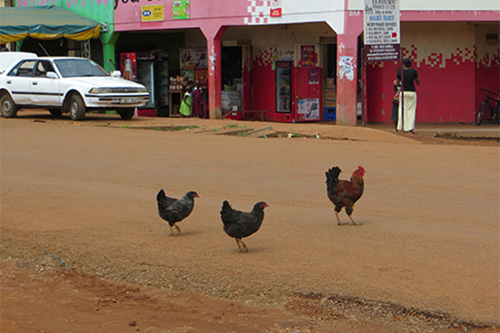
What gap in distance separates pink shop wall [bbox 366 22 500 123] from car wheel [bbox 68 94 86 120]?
27.7 ft

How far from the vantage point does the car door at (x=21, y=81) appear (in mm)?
20672

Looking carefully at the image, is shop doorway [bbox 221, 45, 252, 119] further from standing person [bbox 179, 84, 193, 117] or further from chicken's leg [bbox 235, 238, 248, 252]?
chicken's leg [bbox 235, 238, 248, 252]

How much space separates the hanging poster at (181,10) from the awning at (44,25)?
3.18m

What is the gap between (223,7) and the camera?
22.3 m

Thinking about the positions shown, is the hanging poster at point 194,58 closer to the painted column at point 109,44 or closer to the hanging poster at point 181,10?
the painted column at point 109,44

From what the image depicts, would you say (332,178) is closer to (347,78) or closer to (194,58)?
(347,78)

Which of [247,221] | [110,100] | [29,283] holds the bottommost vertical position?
[29,283]

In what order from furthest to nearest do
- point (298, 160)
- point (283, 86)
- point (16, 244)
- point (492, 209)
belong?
point (283, 86)
point (298, 160)
point (492, 209)
point (16, 244)

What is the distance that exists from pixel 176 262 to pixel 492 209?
4193 millimetres

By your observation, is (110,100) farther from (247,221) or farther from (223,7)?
(247,221)

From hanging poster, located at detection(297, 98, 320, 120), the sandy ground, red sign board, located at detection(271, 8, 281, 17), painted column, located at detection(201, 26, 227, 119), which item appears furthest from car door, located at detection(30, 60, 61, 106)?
hanging poster, located at detection(297, 98, 320, 120)

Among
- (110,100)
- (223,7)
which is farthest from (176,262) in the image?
(223,7)

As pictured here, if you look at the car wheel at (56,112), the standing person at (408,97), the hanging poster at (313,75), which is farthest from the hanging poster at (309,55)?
the car wheel at (56,112)

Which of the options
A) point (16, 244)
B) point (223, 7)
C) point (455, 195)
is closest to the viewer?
point (16, 244)
